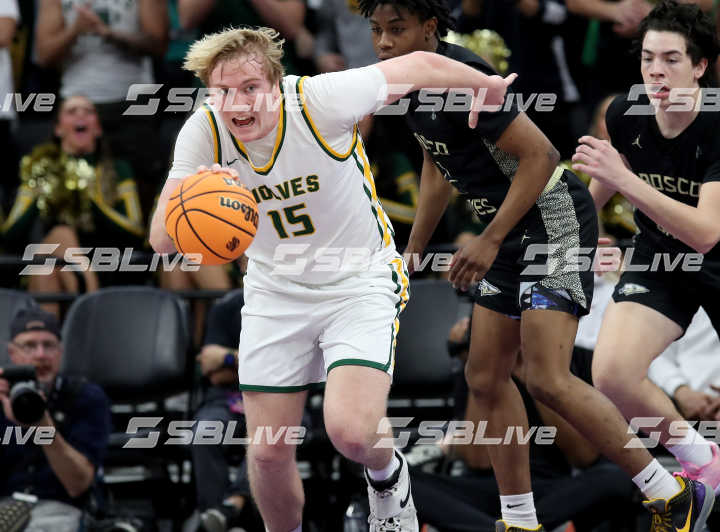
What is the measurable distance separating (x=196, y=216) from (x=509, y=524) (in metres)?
2.06

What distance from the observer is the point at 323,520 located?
6.46 m

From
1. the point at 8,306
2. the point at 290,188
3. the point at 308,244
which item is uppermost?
the point at 290,188

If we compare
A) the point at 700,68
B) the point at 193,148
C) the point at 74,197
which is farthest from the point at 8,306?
the point at 700,68

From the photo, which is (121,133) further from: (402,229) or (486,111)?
(486,111)

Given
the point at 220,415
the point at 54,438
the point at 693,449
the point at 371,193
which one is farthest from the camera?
the point at 220,415

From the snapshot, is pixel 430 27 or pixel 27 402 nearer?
pixel 430 27

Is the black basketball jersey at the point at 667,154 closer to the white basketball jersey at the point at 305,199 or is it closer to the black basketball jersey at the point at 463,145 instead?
the black basketball jersey at the point at 463,145

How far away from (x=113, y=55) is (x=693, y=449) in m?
5.17

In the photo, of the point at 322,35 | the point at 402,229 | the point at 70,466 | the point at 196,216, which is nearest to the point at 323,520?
the point at 70,466

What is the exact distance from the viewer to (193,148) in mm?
4281

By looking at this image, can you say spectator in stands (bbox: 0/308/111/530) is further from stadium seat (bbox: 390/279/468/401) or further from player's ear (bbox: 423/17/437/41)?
player's ear (bbox: 423/17/437/41)

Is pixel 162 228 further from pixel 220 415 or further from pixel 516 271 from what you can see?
pixel 220 415

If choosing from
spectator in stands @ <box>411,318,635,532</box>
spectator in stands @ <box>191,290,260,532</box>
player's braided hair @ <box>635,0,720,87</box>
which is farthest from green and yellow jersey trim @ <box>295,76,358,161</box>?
spectator in stands @ <box>191,290,260,532</box>

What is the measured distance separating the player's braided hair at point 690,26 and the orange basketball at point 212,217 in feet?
6.77
